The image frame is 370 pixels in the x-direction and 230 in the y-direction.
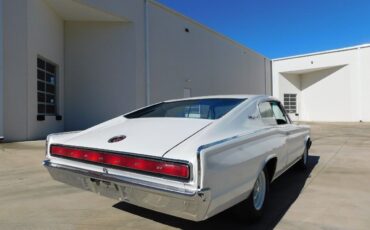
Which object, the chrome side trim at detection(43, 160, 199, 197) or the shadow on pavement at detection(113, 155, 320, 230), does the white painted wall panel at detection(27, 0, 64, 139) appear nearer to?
the shadow on pavement at detection(113, 155, 320, 230)

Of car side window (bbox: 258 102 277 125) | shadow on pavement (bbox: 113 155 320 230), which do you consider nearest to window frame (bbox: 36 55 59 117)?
shadow on pavement (bbox: 113 155 320 230)

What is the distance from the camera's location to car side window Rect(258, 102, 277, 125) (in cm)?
380

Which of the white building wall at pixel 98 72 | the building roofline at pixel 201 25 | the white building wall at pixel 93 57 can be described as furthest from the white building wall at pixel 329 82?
the white building wall at pixel 98 72

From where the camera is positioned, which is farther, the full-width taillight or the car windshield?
the car windshield

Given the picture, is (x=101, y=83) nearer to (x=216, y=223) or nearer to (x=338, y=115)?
(x=216, y=223)

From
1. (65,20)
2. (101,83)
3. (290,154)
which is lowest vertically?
(290,154)

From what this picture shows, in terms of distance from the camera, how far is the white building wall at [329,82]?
22078 mm

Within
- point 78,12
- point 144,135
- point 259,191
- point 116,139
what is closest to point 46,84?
point 78,12

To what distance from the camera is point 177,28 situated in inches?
635

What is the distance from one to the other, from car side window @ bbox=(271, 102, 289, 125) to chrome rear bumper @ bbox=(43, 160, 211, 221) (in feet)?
7.54

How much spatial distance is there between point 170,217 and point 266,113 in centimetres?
178

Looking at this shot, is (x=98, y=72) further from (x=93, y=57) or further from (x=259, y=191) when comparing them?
(x=259, y=191)

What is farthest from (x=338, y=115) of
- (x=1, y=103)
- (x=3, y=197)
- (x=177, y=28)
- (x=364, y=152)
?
(x=3, y=197)

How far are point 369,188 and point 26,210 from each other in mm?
4783
